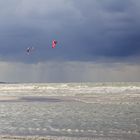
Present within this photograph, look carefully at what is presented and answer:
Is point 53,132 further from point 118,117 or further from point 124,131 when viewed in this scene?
point 118,117

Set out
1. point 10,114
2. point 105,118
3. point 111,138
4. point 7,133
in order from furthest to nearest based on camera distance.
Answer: point 10,114, point 105,118, point 7,133, point 111,138

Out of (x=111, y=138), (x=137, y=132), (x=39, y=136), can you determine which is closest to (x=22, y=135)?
(x=39, y=136)

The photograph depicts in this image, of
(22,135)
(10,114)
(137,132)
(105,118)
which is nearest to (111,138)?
(137,132)

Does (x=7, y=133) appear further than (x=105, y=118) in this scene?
No

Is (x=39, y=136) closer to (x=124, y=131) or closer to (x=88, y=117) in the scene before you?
(x=124, y=131)

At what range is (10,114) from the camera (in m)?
43.0

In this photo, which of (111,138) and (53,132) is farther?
(53,132)

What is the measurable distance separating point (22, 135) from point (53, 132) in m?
2.46

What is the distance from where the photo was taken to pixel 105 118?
38531mm

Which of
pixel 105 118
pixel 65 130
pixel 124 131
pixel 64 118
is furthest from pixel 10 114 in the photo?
pixel 124 131

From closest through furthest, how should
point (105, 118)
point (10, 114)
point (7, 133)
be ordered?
point (7, 133)
point (105, 118)
point (10, 114)

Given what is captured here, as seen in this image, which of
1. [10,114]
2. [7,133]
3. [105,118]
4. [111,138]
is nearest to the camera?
[111,138]

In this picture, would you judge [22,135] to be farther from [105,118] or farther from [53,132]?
[105,118]

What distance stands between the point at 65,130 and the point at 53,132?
4.01 feet
